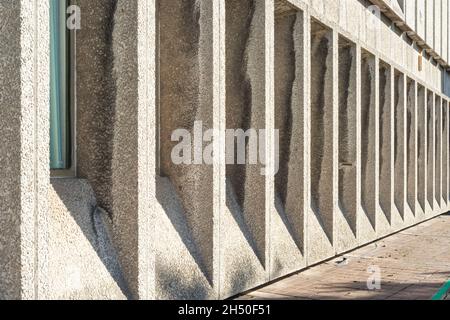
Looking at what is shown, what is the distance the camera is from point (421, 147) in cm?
2044

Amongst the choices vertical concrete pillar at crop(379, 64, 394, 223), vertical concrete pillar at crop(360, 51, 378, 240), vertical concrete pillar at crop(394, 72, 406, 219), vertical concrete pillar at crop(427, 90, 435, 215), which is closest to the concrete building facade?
vertical concrete pillar at crop(360, 51, 378, 240)

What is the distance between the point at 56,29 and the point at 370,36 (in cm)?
962

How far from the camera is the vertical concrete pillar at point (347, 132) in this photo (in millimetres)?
12633

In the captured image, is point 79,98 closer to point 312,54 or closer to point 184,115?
point 184,115

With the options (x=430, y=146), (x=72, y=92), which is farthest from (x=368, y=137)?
(x=72, y=92)

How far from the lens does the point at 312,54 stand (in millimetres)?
11617

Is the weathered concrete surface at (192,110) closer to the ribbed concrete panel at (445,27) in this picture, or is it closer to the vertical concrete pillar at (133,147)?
the vertical concrete pillar at (133,147)

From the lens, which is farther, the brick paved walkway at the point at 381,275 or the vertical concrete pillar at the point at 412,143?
the vertical concrete pillar at the point at 412,143

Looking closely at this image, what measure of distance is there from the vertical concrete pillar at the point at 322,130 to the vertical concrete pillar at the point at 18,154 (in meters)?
7.08

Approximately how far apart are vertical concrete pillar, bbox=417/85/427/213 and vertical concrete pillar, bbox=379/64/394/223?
4747 millimetres

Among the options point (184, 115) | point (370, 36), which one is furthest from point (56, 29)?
point (370, 36)

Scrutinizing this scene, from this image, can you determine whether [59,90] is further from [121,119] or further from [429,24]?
[429,24]

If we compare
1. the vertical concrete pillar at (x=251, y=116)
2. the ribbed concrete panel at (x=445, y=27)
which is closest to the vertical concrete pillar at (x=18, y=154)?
the vertical concrete pillar at (x=251, y=116)

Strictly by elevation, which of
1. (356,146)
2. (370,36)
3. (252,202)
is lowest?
(252,202)
